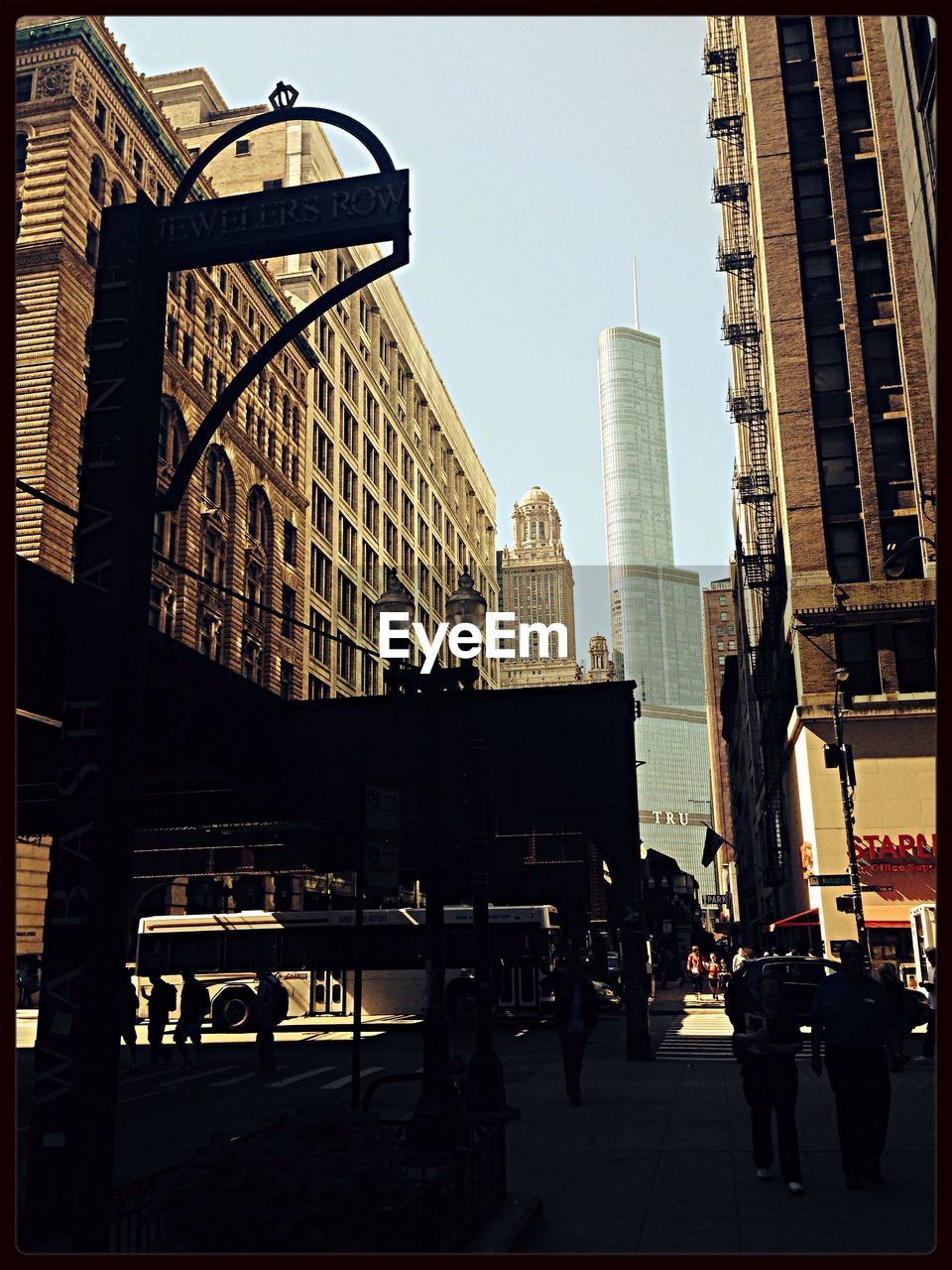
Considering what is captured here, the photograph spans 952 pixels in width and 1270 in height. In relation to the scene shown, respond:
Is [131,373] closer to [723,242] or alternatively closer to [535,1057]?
[535,1057]

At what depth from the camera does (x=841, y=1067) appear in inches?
408

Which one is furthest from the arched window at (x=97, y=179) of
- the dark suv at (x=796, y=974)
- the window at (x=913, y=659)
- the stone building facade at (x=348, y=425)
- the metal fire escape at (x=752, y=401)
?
Answer: the dark suv at (x=796, y=974)

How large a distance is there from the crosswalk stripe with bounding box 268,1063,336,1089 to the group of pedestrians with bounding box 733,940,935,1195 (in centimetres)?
1177

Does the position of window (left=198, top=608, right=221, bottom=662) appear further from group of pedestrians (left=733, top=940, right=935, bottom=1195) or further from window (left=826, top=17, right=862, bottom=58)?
group of pedestrians (left=733, top=940, right=935, bottom=1195)

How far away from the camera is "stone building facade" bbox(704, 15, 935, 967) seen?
45750 mm

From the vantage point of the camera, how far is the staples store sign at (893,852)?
4425 centimetres

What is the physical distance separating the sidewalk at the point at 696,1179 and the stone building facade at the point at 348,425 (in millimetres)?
50905

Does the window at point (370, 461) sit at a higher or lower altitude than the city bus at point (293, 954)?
higher

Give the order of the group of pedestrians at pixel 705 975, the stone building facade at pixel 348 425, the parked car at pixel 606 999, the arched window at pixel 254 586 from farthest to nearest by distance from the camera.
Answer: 1. the stone building facade at pixel 348 425
2. the arched window at pixel 254 586
3. the group of pedestrians at pixel 705 975
4. the parked car at pixel 606 999

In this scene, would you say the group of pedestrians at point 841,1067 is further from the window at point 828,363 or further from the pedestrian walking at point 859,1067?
the window at point 828,363

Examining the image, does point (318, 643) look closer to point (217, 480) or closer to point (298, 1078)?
point (217, 480)

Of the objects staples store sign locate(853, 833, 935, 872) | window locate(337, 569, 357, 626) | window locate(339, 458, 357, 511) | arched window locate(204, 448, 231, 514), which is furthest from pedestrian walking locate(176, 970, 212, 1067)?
window locate(339, 458, 357, 511)

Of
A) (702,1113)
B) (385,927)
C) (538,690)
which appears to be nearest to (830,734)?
(385,927)

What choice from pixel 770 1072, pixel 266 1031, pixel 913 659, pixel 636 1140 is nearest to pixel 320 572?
pixel 913 659
